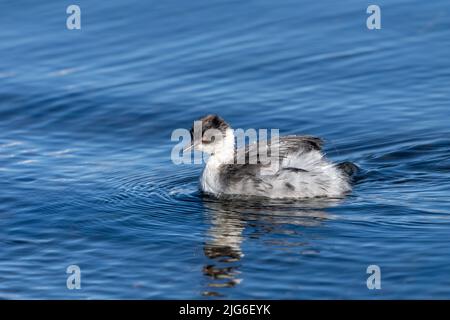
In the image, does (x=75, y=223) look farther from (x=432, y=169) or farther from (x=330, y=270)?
(x=432, y=169)

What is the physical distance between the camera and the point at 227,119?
18578mm

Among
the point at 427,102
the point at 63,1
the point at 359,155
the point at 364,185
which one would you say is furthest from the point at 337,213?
the point at 63,1

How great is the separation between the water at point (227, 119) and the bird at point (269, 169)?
26 cm

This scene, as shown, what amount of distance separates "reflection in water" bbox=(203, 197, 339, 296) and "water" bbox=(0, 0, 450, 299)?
3 cm

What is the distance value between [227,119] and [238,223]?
14.2 ft

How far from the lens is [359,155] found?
1708cm

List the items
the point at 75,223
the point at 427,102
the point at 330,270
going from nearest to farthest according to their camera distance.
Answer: the point at 330,270 < the point at 75,223 < the point at 427,102

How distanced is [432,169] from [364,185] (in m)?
1.10
